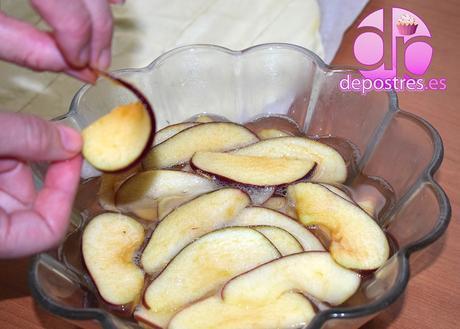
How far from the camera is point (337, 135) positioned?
77 centimetres

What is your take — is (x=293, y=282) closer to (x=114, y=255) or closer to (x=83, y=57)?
(x=114, y=255)

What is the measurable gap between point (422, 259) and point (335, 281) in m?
0.10

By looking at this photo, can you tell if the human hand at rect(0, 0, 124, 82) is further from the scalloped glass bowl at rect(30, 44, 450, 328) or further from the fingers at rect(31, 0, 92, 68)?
the scalloped glass bowl at rect(30, 44, 450, 328)

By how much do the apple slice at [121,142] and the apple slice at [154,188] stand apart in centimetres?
15

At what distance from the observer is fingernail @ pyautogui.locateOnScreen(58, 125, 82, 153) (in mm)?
525

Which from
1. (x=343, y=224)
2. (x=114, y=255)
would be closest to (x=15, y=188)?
(x=114, y=255)

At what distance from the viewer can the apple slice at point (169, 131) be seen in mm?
748

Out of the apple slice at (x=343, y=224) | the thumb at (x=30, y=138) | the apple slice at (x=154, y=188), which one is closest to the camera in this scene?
the thumb at (x=30, y=138)

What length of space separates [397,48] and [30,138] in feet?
2.13

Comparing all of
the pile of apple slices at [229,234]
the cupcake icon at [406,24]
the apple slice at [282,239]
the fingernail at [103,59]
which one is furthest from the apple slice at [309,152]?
the cupcake icon at [406,24]

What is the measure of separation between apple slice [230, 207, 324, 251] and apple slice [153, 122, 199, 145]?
163 millimetres

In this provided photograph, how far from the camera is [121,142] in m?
0.53

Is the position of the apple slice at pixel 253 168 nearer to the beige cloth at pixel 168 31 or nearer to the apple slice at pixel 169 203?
the apple slice at pixel 169 203

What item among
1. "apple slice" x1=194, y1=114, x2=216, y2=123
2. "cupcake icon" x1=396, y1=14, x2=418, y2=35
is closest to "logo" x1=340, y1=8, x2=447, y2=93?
"cupcake icon" x1=396, y1=14, x2=418, y2=35
